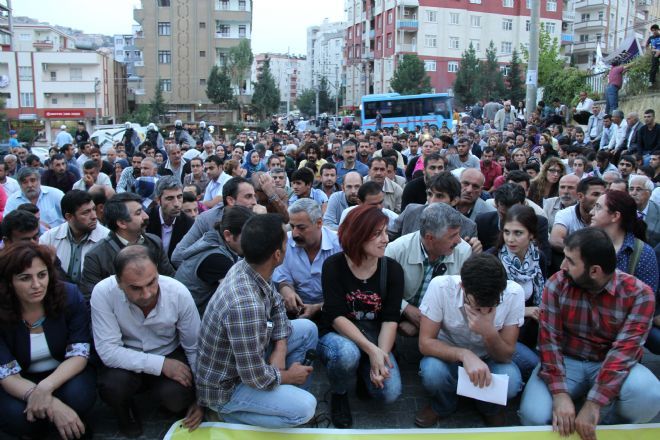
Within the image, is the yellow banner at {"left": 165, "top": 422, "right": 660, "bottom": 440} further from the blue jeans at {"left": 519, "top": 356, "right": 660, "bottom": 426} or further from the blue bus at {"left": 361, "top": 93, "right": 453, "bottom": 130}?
the blue bus at {"left": 361, "top": 93, "right": 453, "bottom": 130}

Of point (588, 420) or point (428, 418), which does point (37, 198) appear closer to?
point (428, 418)

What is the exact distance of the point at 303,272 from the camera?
496cm

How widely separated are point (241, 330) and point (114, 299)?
1.15m

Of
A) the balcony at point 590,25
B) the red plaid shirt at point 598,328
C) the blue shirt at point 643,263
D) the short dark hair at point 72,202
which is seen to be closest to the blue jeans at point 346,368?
the red plaid shirt at point 598,328

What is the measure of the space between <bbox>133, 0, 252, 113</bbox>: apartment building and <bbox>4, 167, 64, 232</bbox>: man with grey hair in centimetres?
5805

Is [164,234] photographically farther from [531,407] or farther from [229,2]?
[229,2]

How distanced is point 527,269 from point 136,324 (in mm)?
3009

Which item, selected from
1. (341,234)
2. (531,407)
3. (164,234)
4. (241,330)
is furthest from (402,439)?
(164,234)

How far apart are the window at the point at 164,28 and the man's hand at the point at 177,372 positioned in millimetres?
64624

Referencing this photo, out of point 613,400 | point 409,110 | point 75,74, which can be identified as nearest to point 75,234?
point 613,400

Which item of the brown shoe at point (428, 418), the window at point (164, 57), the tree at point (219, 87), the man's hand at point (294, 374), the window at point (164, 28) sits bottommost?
the brown shoe at point (428, 418)

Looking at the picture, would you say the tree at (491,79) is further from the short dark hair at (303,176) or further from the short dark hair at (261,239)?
the short dark hair at (261,239)

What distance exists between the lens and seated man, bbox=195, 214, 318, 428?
10.5ft

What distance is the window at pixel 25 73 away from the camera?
198ft
